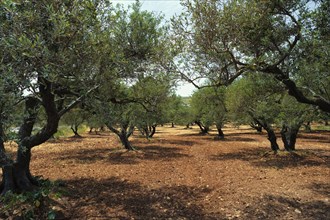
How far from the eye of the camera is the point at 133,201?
36.7ft

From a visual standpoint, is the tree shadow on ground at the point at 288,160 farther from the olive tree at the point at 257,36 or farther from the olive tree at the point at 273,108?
the olive tree at the point at 257,36

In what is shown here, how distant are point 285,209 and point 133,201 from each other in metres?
5.61

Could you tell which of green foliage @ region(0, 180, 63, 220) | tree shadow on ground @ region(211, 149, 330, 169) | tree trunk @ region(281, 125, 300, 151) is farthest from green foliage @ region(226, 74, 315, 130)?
green foliage @ region(0, 180, 63, 220)

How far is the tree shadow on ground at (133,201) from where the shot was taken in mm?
9609

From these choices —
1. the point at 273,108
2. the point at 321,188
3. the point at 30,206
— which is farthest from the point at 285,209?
the point at 273,108

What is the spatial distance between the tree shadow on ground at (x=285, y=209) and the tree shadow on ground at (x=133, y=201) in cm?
128

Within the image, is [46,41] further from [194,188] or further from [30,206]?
[194,188]

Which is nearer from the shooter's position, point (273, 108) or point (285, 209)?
point (285, 209)

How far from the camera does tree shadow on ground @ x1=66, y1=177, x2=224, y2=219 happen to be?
31.5ft

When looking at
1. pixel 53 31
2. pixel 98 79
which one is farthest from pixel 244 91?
pixel 53 31

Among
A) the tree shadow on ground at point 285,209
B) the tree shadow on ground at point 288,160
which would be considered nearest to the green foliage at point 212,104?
the tree shadow on ground at point 288,160

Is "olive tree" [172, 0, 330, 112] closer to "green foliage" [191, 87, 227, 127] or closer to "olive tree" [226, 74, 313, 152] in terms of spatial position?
"olive tree" [226, 74, 313, 152]

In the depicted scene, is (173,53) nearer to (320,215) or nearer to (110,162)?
(320,215)

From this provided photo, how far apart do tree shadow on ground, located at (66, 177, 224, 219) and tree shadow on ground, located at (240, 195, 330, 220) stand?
1.28 metres
